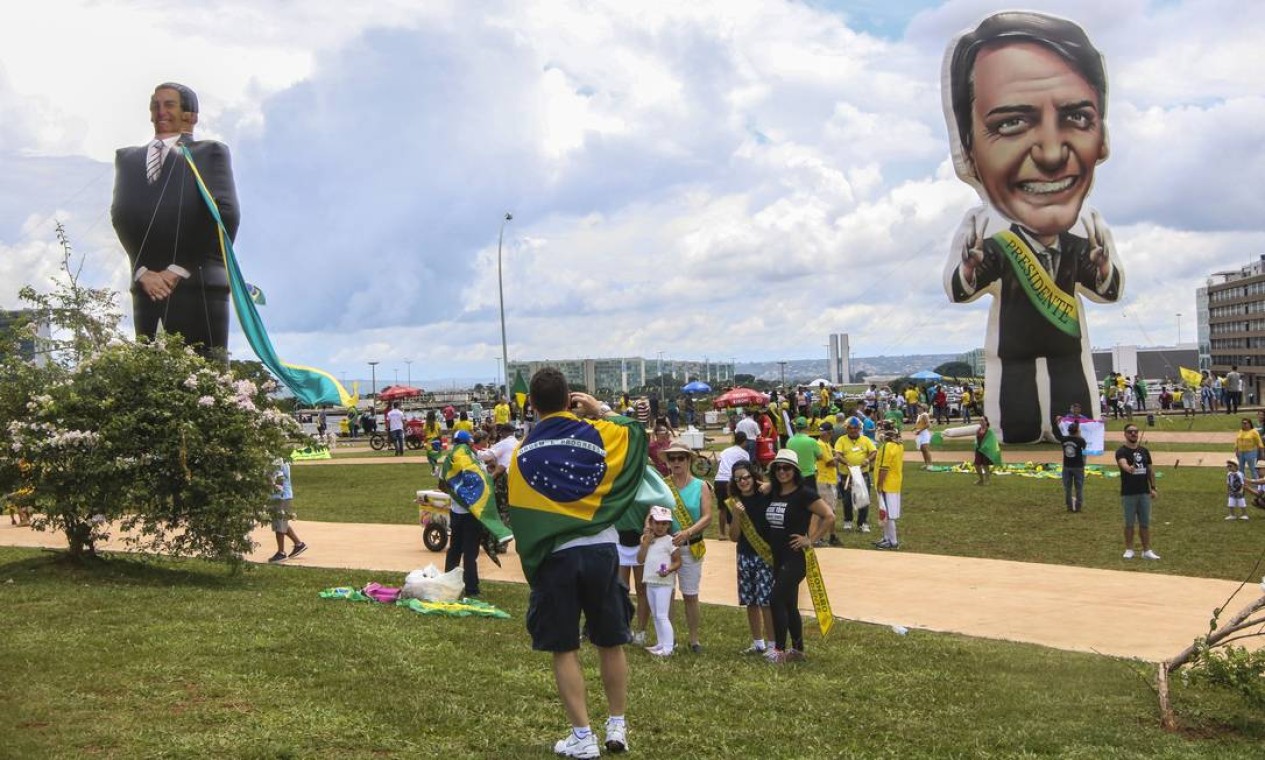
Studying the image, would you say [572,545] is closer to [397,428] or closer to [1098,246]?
[1098,246]

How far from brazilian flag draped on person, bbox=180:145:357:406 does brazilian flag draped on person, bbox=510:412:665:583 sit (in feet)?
75.8

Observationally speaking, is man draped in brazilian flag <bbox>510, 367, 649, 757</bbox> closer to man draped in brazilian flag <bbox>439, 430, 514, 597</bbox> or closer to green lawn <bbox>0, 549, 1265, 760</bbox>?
green lawn <bbox>0, 549, 1265, 760</bbox>

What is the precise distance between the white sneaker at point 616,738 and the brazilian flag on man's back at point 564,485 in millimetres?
840

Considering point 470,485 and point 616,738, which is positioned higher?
point 470,485

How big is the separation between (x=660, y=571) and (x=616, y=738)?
2778mm

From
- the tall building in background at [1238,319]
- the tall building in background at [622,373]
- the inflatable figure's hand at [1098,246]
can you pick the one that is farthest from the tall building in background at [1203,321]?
the inflatable figure's hand at [1098,246]

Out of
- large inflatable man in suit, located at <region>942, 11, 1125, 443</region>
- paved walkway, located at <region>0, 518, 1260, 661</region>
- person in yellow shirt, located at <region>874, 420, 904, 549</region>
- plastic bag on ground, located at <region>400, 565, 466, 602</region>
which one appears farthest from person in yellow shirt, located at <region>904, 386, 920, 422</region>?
plastic bag on ground, located at <region>400, 565, 466, 602</region>

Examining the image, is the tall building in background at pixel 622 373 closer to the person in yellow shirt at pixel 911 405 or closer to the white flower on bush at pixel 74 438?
the person in yellow shirt at pixel 911 405

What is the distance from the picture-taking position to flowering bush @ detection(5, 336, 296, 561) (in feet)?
35.4

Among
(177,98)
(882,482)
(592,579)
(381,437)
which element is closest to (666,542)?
(592,579)

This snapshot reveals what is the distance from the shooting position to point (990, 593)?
36.4 ft

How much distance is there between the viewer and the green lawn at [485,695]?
5.91 metres

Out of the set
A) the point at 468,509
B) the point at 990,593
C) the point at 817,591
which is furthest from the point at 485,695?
the point at 990,593

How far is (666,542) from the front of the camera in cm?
855
